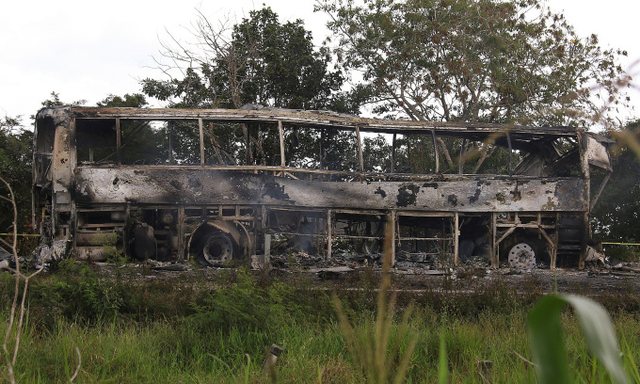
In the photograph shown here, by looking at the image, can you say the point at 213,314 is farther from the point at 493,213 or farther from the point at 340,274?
the point at 493,213

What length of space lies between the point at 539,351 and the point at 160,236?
1646 centimetres

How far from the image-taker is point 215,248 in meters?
16.4

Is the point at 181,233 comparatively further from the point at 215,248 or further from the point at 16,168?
the point at 16,168

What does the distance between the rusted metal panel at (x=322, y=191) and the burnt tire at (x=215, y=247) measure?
2.82 ft

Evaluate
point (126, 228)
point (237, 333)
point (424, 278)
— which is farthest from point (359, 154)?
point (237, 333)

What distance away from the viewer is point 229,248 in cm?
1628

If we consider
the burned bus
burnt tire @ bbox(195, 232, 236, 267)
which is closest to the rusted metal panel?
the burned bus

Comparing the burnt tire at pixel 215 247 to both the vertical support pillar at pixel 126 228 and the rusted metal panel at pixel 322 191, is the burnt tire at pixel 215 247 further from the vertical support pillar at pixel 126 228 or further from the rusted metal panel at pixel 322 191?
the vertical support pillar at pixel 126 228

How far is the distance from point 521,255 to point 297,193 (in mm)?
5801

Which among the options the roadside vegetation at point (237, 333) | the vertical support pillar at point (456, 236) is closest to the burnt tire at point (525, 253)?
the vertical support pillar at point (456, 236)

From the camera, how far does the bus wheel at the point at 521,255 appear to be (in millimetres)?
17422

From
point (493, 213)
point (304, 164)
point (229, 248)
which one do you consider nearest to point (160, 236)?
point (229, 248)

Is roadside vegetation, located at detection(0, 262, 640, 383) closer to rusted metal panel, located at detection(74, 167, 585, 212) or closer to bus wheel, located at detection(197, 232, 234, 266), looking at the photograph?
bus wheel, located at detection(197, 232, 234, 266)

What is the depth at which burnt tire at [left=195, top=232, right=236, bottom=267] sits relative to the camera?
16.2 meters
